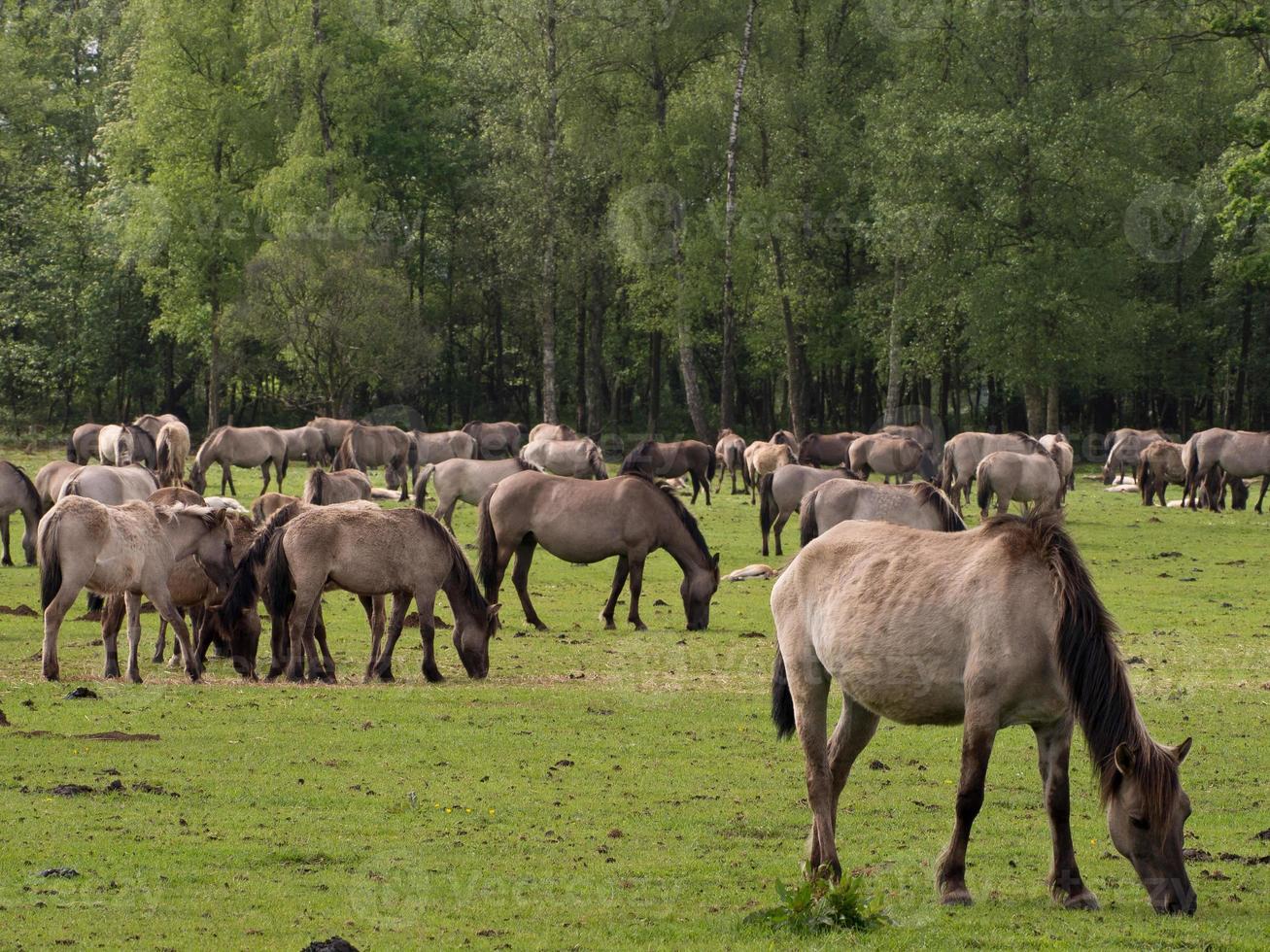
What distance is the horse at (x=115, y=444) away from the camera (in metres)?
34.9

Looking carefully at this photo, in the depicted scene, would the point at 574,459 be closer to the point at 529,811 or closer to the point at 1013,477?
the point at 1013,477

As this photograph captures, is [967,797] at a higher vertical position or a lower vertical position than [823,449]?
higher

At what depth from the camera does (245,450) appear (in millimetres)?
38844

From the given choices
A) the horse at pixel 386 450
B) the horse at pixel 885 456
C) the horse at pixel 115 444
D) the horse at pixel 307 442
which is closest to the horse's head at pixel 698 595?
the horse at pixel 115 444

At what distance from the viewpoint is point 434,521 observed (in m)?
14.7

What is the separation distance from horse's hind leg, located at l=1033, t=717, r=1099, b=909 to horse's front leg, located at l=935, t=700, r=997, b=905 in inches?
13.9

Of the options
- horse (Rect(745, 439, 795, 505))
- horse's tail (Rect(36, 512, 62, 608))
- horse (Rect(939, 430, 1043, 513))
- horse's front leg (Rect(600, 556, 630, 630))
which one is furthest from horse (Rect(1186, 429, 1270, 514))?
horse's tail (Rect(36, 512, 62, 608))

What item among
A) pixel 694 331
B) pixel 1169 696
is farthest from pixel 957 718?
pixel 694 331

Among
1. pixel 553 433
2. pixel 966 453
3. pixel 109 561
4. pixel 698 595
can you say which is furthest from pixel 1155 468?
pixel 109 561

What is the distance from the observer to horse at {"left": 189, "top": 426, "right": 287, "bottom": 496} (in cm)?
3794

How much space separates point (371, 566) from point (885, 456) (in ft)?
87.9

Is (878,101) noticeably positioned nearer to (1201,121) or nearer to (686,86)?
(686,86)

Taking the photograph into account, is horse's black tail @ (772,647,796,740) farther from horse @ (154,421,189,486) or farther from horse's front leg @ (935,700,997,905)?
horse @ (154,421,189,486)

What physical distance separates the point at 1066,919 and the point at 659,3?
50.1 meters
